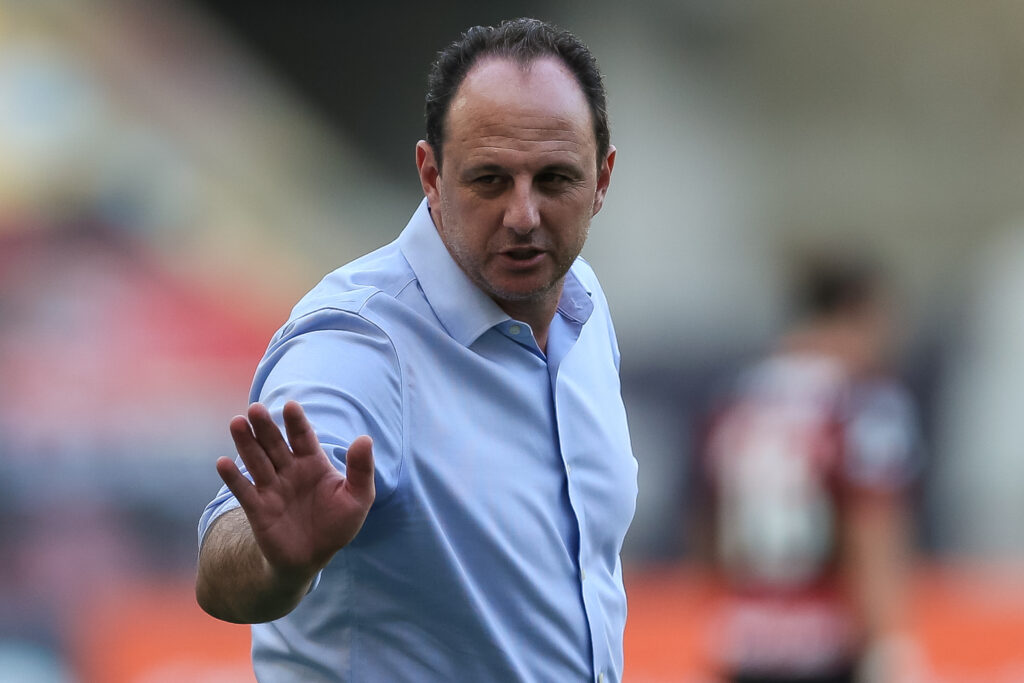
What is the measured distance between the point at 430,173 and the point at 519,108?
21 centimetres

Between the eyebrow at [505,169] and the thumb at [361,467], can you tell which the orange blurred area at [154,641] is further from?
the thumb at [361,467]

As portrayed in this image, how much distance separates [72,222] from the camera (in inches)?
264

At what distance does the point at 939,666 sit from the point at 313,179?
3.97m

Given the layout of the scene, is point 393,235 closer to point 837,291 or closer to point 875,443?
point 837,291

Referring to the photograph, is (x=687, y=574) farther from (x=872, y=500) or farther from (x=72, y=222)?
(x=72, y=222)

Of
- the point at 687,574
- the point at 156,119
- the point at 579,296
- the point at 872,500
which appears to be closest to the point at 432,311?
the point at 579,296

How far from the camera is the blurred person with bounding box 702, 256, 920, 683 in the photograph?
4188 mm

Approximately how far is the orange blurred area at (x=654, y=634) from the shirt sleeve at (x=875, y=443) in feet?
6.65

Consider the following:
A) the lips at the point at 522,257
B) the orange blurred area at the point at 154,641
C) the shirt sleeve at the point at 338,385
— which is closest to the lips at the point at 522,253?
the lips at the point at 522,257

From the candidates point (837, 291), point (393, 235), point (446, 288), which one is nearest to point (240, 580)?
point (446, 288)

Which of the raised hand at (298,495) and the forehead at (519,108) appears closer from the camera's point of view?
the raised hand at (298,495)

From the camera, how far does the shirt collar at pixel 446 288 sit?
6.35 feet

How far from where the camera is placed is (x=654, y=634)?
6.33 metres

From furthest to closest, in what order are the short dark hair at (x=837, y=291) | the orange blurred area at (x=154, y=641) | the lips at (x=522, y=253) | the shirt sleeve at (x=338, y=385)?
the orange blurred area at (x=154, y=641) < the short dark hair at (x=837, y=291) < the lips at (x=522, y=253) < the shirt sleeve at (x=338, y=385)
